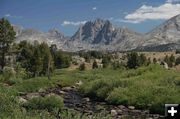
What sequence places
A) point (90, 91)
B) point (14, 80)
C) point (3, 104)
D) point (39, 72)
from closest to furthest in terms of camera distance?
point (3, 104)
point (90, 91)
point (14, 80)
point (39, 72)

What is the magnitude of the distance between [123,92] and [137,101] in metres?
3.26

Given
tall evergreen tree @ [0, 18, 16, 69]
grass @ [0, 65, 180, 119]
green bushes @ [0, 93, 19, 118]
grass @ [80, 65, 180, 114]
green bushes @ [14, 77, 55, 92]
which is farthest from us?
tall evergreen tree @ [0, 18, 16, 69]

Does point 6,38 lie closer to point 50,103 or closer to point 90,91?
point 90,91

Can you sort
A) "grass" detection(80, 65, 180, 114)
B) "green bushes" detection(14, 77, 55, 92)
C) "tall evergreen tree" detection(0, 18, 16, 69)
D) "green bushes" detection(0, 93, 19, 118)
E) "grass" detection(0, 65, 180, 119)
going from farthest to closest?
"tall evergreen tree" detection(0, 18, 16, 69), "green bushes" detection(14, 77, 55, 92), "grass" detection(80, 65, 180, 114), "grass" detection(0, 65, 180, 119), "green bushes" detection(0, 93, 19, 118)

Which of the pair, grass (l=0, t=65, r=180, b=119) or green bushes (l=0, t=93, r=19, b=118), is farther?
grass (l=0, t=65, r=180, b=119)

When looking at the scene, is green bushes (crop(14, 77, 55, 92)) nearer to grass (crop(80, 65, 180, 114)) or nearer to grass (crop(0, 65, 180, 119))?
grass (crop(0, 65, 180, 119))

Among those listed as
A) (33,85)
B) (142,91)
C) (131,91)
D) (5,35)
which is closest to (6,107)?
(142,91)

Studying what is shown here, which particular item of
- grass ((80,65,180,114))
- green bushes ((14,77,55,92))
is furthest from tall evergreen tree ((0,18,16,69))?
grass ((80,65,180,114))

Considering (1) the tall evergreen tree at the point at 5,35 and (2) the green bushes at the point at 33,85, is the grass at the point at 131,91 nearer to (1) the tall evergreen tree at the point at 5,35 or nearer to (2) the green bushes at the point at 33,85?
(2) the green bushes at the point at 33,85

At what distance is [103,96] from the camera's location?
4006cm

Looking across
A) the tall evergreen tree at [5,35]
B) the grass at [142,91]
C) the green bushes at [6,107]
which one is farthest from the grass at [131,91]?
the tall evergreen tree at [5,35]

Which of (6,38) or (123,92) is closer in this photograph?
(123,92)

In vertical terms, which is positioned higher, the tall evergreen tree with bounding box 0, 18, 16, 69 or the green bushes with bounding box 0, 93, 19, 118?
the tall evergreen tree with bounding box 0, 18, 16, 69

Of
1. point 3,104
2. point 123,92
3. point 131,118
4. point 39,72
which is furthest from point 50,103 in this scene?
point 39,72
